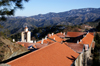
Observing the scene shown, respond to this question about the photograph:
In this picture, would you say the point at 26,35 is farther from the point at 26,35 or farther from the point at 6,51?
the point at 6,51

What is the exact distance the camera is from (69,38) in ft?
110

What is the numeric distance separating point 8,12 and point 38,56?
464 cm

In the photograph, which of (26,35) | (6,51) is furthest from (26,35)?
(6,51)

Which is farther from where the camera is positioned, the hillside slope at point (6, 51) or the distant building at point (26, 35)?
the distant building at point (26, 35)

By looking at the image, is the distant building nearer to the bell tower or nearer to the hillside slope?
the bell tower

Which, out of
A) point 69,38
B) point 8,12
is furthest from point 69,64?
point 69,38

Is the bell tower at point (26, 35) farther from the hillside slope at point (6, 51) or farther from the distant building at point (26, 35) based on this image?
the hillside slope at point (6, 51)

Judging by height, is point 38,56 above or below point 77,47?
above

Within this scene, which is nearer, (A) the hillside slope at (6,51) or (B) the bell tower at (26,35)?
(A) the hillside slope at (6,51)

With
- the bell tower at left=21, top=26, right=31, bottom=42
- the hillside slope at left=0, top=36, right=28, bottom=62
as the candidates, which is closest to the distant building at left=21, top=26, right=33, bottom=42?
the bell tower at left=21, top=26, right=31, bottom=42

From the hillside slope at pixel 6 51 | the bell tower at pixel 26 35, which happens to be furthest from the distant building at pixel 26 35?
the hillside slope at pixel 6 51

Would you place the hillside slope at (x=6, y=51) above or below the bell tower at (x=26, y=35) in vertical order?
above

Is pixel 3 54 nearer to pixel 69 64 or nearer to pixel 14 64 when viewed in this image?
pixel 14 64

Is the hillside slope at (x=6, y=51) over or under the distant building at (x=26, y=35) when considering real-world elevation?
over
